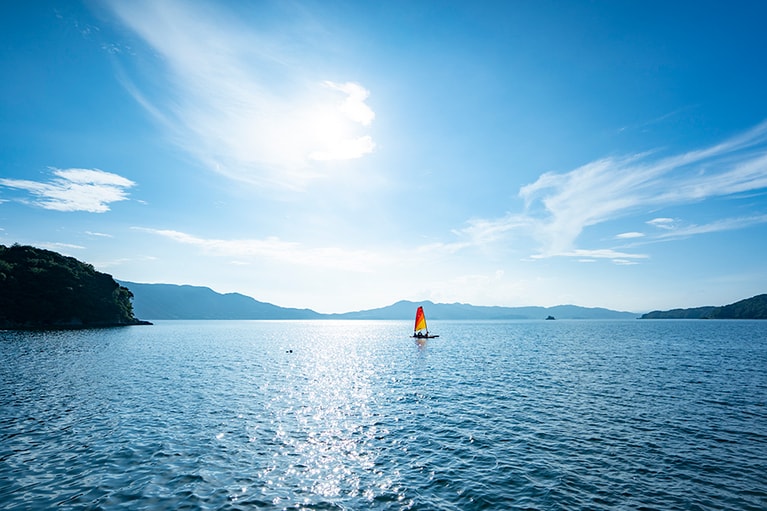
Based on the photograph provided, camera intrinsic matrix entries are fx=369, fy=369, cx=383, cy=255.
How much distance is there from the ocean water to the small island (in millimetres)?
121484

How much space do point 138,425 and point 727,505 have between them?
38.3 metres

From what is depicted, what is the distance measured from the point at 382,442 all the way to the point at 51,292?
185 metres

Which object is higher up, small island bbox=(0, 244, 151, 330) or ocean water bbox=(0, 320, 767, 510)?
small island bbox=(0, 244, 151, 330)

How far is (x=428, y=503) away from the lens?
17.8 m

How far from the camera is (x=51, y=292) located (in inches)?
5969

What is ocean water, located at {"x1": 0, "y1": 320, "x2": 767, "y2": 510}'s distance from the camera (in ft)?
60.6

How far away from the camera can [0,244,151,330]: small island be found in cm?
14000

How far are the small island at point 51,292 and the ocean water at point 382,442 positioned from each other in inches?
4783

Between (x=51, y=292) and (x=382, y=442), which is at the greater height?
(x=51, y=292)

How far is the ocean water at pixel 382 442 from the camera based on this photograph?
60.6ft

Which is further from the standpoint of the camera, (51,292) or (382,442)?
(51,292)

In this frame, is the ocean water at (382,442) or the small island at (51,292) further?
the small island at (51,292)

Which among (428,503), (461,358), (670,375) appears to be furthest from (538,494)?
(461,358)

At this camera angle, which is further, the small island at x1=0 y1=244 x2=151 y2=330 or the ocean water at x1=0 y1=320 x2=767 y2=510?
the small island at x1=0 y1=244 x2=151 y2=330
